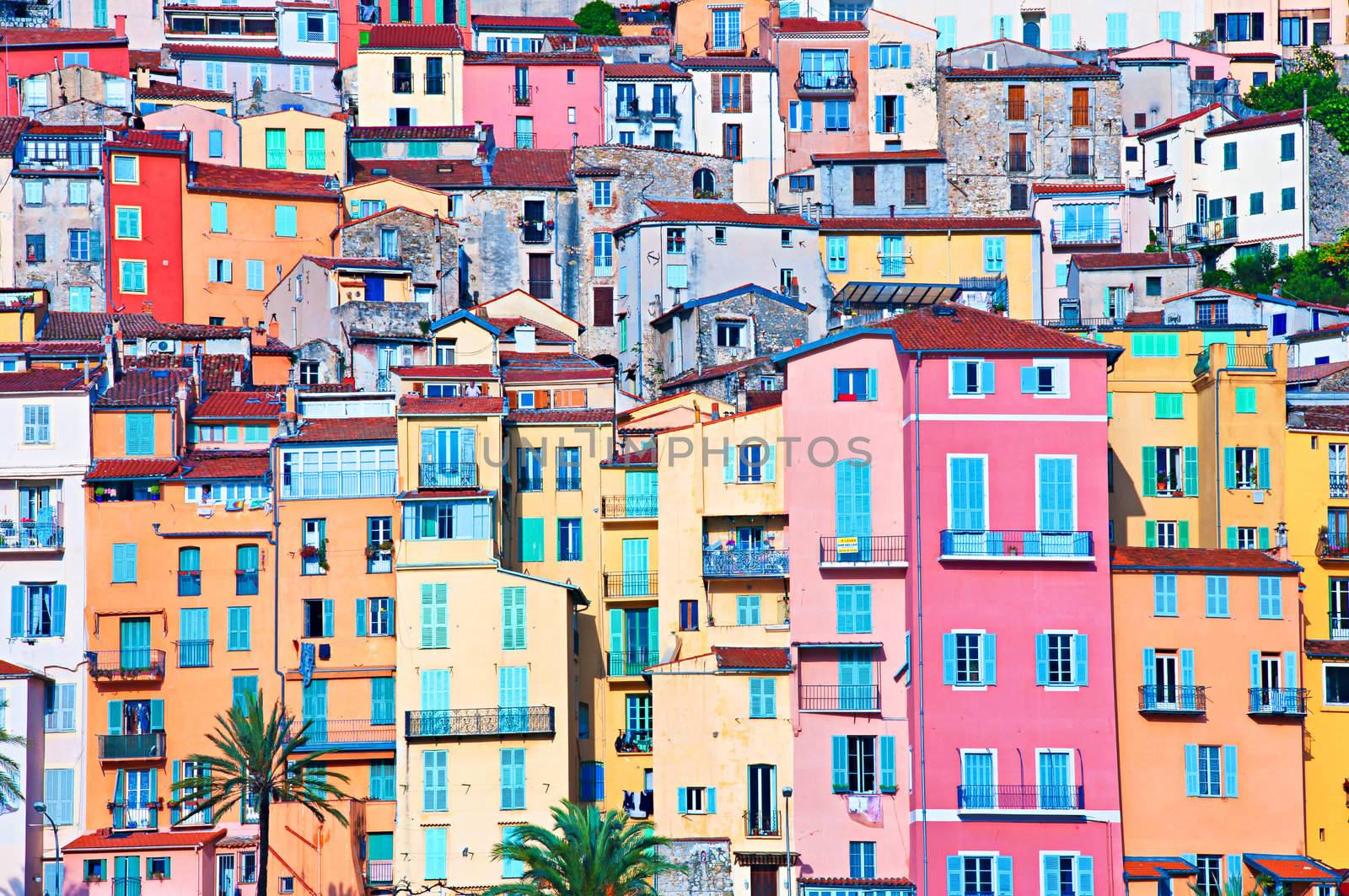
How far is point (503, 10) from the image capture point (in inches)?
4633

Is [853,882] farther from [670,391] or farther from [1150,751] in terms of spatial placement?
[670,391]

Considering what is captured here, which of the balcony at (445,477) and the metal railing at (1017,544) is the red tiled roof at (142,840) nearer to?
the balcony at (445,477)

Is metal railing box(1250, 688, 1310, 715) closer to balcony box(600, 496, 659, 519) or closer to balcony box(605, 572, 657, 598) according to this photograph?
balcony box(605, 572, 657, 598)

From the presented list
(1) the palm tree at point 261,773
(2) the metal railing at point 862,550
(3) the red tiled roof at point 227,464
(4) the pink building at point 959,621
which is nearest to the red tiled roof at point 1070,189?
(4) the pink building at point 959,621

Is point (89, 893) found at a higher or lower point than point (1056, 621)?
lower

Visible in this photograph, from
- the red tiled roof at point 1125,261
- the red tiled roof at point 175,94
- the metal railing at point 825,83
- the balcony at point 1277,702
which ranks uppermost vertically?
the metal railing at point 825,83

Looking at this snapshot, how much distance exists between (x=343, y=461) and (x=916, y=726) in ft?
66.3

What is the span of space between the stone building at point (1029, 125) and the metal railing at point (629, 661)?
38.0 metres

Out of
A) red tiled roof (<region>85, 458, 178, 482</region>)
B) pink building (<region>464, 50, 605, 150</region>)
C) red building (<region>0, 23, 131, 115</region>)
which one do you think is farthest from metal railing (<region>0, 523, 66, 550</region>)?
pink building (<region>464, 50, 605, 150</region>)

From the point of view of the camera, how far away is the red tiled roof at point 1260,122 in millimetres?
94562

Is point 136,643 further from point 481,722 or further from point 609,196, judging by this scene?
point 609,196

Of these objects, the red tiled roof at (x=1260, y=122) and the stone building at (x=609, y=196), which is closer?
A: the stone building at (x=609, y=196)

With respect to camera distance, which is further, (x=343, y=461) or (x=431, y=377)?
(x=431, y=377)

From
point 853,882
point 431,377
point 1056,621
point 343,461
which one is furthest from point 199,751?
point 1056,621
